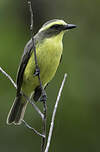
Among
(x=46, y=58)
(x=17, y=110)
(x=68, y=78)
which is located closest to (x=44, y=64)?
(x=46, y=58)

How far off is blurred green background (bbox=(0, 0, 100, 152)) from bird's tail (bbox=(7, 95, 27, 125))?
1928mm

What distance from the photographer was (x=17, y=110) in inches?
271

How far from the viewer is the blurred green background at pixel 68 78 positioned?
914 cm

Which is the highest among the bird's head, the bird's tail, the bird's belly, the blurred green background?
the bird's head

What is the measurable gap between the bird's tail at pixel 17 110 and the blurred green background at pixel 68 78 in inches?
75.9

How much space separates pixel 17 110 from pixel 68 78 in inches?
115

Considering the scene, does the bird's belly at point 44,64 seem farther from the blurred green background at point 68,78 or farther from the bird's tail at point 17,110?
the blurred green background at point 68,78

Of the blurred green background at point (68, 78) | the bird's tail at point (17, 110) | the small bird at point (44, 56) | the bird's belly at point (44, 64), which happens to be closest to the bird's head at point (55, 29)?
the small bird at point (44, 56)

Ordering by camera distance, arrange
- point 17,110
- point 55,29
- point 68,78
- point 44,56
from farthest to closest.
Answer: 1. point 68,78
2. point 17,110
3. point 55,29
4. point 44,56

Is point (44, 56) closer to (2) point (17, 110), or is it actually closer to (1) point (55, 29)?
(1) point (55, 29)

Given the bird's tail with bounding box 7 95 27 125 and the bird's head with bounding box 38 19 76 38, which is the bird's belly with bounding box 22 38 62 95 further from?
the bird's tail with bounding box 7 95 27 125

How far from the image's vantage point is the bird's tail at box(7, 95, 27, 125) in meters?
6.76

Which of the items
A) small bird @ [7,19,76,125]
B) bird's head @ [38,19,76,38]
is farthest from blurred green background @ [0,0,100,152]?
bird's head @ [38,19,76,38]

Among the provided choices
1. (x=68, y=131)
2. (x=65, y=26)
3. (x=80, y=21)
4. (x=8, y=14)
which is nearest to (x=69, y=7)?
(x=80, y=21)
